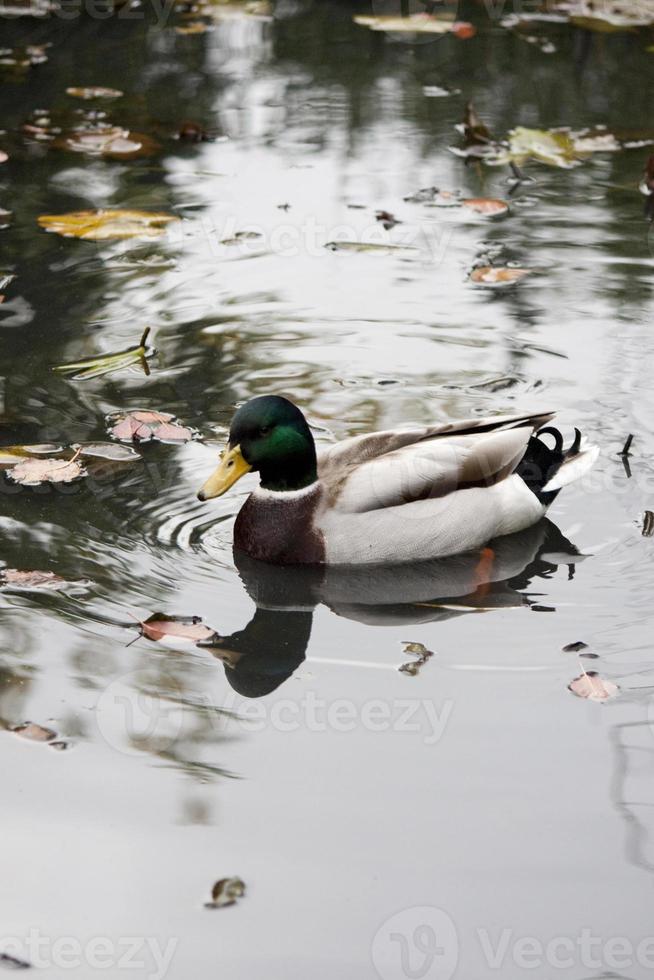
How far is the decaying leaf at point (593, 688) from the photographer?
14.0 feet

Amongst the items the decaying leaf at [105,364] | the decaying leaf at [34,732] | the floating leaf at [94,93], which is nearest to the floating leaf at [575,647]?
the decaying leaf at [34,732]

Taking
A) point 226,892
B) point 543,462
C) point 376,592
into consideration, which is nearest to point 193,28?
point 543,462

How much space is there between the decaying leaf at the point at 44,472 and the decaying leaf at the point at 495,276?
8.65 feet

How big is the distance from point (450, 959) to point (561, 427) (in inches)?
122

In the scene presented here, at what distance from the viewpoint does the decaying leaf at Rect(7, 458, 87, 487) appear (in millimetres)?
5457

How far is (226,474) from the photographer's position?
16.9ft

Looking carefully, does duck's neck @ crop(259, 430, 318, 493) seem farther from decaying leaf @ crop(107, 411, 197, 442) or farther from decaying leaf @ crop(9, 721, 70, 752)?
decaying leaf @ crop(9, 721, 70, 752)

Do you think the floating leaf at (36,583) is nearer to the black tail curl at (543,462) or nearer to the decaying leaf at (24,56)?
the black tail curl at (543,462)

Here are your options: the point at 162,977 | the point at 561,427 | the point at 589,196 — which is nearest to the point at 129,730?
the point at 162,977

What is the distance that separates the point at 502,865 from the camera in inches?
141

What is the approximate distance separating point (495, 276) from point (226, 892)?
4519 millimetres

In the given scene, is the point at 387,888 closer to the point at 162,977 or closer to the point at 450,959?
the point at 450,959

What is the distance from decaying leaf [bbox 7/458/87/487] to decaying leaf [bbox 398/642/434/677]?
5.17 feet

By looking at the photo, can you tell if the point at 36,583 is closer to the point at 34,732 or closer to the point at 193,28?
the point at 34,732
